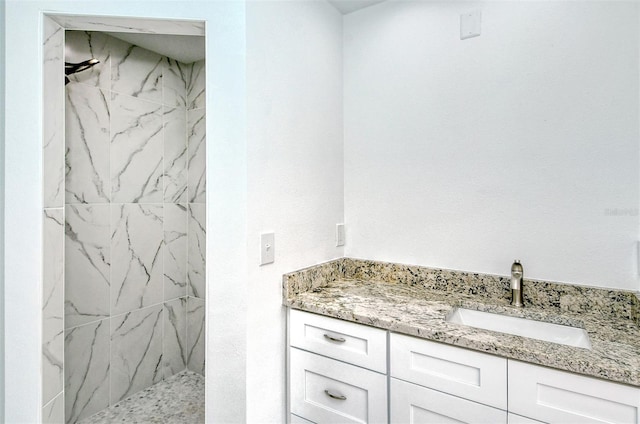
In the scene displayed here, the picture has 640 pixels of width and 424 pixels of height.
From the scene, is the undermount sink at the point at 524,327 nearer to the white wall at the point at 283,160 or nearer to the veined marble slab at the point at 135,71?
the white wall at the point at 283,160

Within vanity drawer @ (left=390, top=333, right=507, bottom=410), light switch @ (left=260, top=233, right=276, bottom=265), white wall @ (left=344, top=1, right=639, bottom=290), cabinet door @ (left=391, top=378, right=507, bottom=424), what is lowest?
cabinet door @ (left=391, top=378, right=507, bottom=424)

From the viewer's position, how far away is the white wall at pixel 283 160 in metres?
1.44

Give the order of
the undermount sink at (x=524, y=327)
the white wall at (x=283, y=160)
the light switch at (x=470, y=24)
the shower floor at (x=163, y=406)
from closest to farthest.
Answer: the undermount sink at (x=524, y=327)
the white wall at (x=283, y=160)
the light switch at (x=470, y=24)
the shower floor at (x=163, y=406)

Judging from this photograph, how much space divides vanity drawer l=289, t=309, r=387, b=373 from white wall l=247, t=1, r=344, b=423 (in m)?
0.11

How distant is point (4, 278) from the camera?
136cm

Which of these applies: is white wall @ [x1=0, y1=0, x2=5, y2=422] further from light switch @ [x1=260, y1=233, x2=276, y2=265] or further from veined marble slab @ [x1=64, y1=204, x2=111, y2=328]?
light switch @ [x1=260, y1=233, x2=276, y2=265]

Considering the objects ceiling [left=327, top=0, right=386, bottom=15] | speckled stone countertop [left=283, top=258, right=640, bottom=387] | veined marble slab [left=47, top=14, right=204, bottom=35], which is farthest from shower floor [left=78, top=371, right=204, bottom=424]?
ceiling [left=327, top=0, right=386, bottom=15]

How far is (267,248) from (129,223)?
126 cm

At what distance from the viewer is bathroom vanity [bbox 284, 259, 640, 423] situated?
103cm

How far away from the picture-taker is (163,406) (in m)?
2.18

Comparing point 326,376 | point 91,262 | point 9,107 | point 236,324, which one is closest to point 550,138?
point 326,376

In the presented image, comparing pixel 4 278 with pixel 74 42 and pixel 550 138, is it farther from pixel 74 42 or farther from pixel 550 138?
pixel 550 138

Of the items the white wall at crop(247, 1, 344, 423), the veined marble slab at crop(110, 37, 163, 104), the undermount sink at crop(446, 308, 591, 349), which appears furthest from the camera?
the veined marble slab at crop(110, 37, 163, 104)

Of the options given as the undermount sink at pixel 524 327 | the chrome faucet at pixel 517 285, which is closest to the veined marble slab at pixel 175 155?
the undermount sink at pixel 524 327
